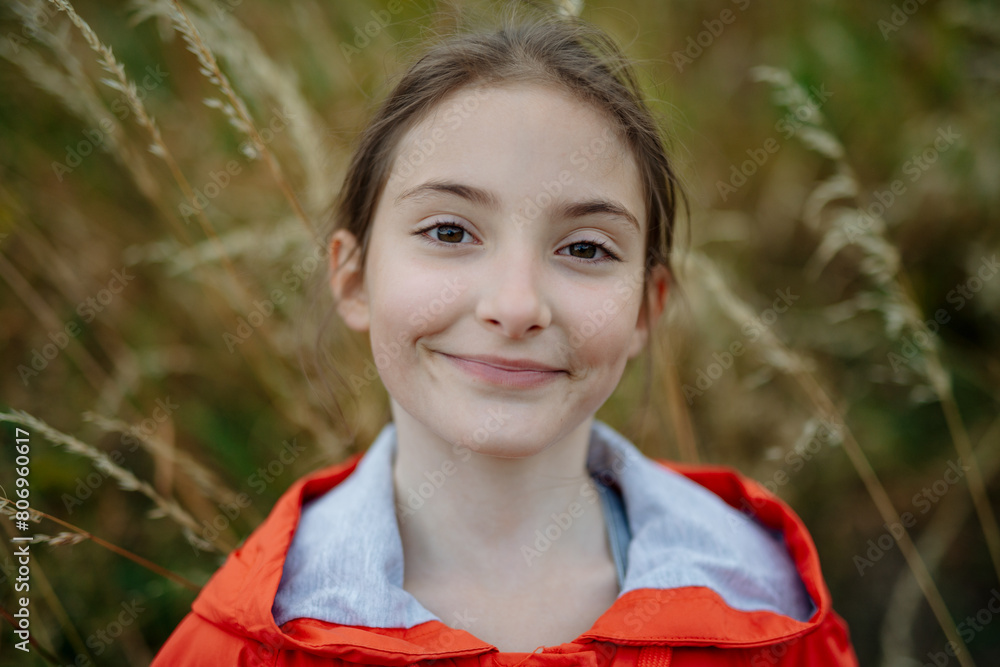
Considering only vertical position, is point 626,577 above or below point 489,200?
below

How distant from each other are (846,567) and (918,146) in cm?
167

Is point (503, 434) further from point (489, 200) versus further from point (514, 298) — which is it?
point (489, 200)

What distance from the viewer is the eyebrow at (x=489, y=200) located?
4.41ft

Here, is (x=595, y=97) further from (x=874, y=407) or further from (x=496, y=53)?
(x=874, y=407)

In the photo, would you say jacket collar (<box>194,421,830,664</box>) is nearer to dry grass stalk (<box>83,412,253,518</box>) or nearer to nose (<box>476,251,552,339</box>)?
dry grass stalk (<box>83,412,253,518</box>)

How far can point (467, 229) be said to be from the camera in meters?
1.38

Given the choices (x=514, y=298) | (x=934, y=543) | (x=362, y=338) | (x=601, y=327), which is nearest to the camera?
(x=514, y=298)

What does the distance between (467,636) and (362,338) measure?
4.67ft

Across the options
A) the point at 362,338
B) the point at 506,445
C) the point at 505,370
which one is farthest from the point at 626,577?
the point at 362,338

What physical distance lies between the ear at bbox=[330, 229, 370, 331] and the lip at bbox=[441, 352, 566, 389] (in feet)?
1.28

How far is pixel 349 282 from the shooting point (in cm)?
169

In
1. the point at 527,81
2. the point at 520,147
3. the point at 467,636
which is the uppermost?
the point at 527,81

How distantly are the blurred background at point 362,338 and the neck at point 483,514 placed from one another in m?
0.65

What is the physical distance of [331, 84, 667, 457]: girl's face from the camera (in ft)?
4.38
